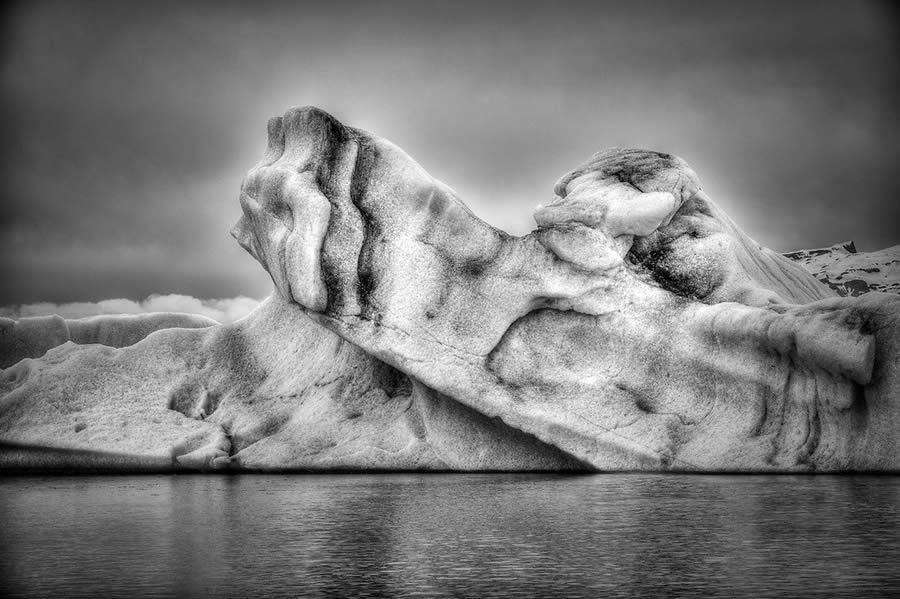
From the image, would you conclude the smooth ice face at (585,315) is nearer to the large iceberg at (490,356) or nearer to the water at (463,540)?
the large iceberg at (490,356)

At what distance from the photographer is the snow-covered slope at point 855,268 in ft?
53.3

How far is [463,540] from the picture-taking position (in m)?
6.29

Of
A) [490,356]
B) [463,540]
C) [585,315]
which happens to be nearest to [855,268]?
[585,315]

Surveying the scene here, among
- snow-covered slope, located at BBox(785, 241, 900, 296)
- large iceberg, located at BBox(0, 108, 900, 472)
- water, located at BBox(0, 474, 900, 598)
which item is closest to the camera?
water, located at BBox(0, 474, 900, 598)

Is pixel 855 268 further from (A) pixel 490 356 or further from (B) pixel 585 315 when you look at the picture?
(A) pixel 490 356

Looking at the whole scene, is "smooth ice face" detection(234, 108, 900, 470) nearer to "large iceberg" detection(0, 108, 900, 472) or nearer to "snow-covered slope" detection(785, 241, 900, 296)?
"large iceberg" detection(0, 108, 900, 472)

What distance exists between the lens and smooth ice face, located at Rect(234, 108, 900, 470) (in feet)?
35.4

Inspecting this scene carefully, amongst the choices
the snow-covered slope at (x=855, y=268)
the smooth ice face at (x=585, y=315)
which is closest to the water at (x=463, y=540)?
the smooth ice face at (x=585, y=315)

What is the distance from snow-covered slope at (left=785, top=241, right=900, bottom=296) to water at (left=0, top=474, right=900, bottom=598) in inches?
267

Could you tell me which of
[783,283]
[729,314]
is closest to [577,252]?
[729,314]

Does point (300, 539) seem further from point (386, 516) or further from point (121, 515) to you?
point (121, 515)

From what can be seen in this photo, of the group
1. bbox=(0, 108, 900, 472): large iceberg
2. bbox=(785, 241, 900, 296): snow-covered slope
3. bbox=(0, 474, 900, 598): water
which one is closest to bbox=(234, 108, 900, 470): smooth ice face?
bbox=(0, 108, 900, 472): large iceberg

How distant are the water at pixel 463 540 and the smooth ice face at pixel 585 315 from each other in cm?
111

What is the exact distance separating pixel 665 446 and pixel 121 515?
5.86 m
